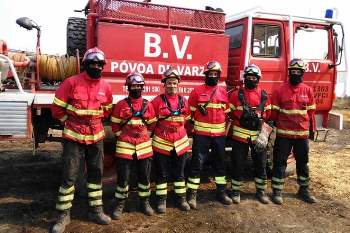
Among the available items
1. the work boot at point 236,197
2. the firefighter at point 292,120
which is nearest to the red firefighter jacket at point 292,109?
the firefighter at point 292,120

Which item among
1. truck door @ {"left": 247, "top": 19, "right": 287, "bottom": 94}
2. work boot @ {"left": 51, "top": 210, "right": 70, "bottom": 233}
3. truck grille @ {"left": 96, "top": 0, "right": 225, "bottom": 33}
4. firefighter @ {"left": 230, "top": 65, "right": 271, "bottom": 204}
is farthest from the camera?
truck door @ {"left": 247, "top": 19, "right": 287, "bottom": 94}

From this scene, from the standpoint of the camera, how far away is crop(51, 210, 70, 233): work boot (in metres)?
4.44

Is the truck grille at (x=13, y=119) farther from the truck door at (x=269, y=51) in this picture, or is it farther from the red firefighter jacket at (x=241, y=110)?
the truck door at (x=269, y=51)

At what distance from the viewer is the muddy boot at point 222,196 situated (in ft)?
18.4

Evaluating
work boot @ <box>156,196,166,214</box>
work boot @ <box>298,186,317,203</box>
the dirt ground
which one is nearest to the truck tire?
the dirt ground

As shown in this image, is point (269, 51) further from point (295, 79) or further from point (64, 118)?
point (64, 118)

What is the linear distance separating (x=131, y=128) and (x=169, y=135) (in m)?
0.54

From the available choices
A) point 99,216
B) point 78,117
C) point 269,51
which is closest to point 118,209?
point 99,216

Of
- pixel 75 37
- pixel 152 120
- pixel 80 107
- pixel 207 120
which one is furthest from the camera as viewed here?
pixel 75 37

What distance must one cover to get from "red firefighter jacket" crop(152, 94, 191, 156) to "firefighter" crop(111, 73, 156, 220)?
0.16m

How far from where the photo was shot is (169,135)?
5.20 meters

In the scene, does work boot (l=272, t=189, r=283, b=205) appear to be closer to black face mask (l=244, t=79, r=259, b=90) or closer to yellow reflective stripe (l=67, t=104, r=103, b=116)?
black face mask (l=244, t=79, r=259, b=90)

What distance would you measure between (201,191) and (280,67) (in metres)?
2.47

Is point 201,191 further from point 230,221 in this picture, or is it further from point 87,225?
point 87,225
